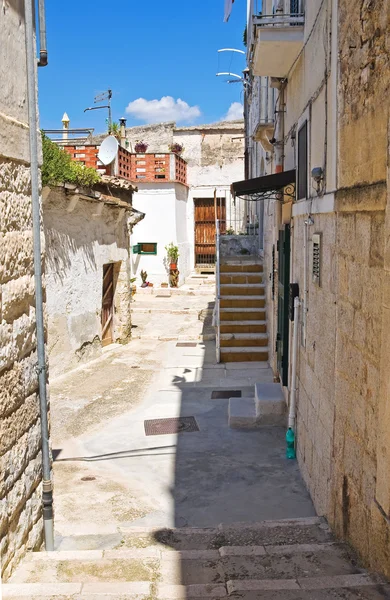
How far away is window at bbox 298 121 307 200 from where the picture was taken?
6457 millimetres

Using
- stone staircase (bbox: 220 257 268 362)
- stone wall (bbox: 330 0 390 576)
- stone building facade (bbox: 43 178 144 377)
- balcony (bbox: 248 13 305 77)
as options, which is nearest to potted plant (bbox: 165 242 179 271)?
stone building facade (bbox: 43 178 144 377)

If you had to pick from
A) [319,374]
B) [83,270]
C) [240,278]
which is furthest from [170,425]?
[240,278]

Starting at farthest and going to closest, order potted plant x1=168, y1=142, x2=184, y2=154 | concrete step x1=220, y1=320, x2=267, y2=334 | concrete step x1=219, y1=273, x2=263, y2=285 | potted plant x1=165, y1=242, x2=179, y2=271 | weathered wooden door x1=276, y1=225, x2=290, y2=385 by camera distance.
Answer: potted plant x1=168, y1=142, x2=184, y2=154
potted plant x1=165, y1=242, x2=179, y2=271
concrete step x1=219, y1=273, x2=263, y2=285
concrete step x1=220, y1=320, x2=267, y2=334
weathered wooden door x1=276, y1=225, x2=290, y2=385

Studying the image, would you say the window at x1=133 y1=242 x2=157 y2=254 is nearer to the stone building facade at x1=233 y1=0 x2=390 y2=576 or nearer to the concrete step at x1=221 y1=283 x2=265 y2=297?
the concrete step at x1=221 y1=283 x2=265 y2=297

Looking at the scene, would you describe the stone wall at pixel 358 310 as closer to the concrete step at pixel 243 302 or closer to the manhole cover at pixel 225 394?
the manhole cover at pixel 225 394

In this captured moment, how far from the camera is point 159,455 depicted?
7.21 meters

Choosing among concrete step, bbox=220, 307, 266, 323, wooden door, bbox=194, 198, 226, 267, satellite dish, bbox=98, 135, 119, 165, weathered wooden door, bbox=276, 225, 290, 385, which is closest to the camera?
weathered wooden door, bbox=276, 225, 290, 385

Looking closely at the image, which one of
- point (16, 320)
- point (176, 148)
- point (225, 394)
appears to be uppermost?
point (176, 148)

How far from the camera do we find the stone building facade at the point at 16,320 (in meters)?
3.61

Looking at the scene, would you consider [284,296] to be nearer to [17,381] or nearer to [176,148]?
[17,381]

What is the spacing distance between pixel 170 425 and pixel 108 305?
5.60 m

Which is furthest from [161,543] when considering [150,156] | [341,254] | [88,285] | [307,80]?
[150,156]

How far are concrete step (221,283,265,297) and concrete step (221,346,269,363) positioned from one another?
59.9 inches

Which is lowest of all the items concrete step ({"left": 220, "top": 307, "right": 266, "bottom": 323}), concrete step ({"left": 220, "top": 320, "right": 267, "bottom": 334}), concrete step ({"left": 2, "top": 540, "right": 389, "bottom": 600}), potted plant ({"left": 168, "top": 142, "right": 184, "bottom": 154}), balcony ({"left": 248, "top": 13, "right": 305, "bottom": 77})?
concrete step ({"left": 2, "top": 540, "right": 389, "bottom": 600})
